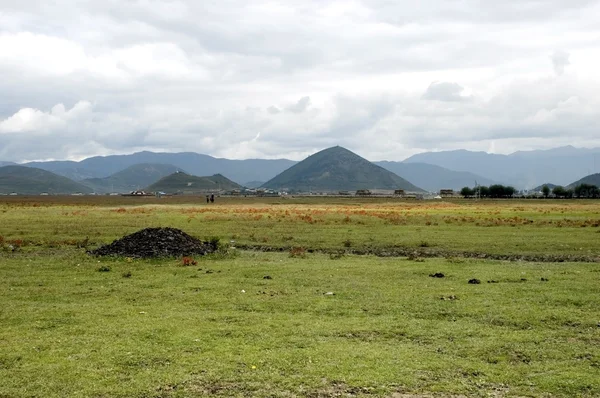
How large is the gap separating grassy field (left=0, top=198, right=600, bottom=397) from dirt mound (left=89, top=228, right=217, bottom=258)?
115 centimetres

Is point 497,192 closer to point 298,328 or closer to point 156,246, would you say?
point 156,246

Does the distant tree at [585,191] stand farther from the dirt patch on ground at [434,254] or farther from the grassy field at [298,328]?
the grassy field at [298,328]

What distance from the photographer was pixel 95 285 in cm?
2100

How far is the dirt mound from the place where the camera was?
29156 millimetres

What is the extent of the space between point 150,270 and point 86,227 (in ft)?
91.1

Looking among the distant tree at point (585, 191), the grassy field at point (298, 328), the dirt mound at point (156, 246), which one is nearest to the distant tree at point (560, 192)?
the distant tree at point (585, 191)

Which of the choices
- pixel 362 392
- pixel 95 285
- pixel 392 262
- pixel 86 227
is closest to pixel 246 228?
pixel 86 227

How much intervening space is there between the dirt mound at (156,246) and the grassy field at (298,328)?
3.77 ft

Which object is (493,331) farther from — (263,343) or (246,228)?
(246,228)

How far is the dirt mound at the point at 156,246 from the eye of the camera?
29.2 meters

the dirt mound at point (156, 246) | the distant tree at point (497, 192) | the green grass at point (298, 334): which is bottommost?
the green grass at point (298, 334)

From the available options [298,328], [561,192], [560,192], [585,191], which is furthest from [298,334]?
[560,192]

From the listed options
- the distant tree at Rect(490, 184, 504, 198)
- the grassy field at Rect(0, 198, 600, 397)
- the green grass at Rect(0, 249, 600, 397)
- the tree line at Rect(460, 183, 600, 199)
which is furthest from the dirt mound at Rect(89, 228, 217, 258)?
the distant tree at Rect(490, 184, 504, 198)

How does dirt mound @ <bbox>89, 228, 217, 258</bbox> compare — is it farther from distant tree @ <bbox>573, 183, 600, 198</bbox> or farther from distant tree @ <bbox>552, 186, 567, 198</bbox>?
distant tree @ <bbox>552, 186, 567, 198</bbox>
